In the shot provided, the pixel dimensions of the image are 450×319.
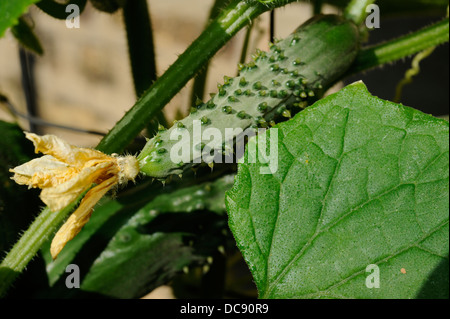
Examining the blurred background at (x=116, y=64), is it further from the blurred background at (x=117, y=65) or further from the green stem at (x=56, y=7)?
the green stem at (x=56, y=7)

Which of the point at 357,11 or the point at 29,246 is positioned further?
the point at 357,11

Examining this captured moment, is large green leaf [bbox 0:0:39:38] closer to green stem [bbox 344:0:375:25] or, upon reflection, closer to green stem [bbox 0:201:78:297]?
green stem [bbox 0:201:78:297]

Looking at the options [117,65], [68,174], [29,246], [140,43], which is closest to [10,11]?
[68,174]

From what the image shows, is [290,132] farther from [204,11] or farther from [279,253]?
[204,11]

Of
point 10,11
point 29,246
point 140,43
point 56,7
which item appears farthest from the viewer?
point 140,43

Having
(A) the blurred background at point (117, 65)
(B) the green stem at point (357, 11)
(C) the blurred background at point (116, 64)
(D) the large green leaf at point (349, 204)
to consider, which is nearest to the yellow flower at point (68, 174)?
(D) the large green leaf at point (349, 204)

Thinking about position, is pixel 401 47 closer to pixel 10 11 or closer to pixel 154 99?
pixel 154 99
